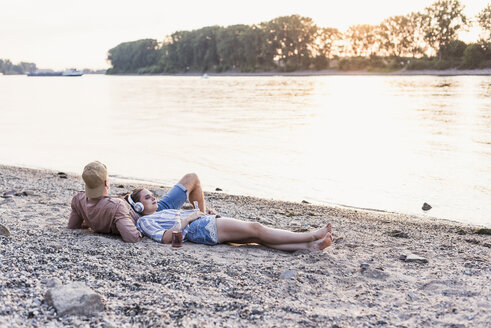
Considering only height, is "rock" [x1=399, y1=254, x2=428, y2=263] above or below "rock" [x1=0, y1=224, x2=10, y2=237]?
below

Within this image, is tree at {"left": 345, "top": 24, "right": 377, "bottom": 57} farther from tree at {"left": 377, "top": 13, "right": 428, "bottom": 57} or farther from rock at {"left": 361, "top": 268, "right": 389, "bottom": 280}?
rock at {"left": 361, "top": 268, "right": 389, "bottom": 280}

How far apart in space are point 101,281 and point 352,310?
2.17 meters

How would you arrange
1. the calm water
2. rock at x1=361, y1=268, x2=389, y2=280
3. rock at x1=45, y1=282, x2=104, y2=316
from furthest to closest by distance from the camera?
the calm water, rock at x1=361, y1=268, x2=389, y2=280, rock at x1=45, y1=282, x2=104, y2=316

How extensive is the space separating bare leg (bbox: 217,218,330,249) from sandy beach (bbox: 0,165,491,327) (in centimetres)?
14

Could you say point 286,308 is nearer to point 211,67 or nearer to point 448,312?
point 448,312

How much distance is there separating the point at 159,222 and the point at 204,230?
0.57m

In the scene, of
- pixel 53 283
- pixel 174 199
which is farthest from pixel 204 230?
pixel 53 283

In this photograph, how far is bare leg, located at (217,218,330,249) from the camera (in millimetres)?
5574

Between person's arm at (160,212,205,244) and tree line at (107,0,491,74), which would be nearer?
person's arm at (160,212,205,244)

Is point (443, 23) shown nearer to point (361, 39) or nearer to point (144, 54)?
point (361, 39)

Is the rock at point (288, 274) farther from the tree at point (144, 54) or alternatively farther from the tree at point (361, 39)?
the tree at point (144, 54)

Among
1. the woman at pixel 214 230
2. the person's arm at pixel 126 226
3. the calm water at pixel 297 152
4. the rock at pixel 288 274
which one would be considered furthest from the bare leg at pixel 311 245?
the calm water at pixel 297 152

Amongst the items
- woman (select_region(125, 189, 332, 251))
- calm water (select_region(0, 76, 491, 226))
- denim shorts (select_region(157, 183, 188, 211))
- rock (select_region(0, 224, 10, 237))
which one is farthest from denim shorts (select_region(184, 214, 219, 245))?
calm water (select_region(0, 76, 491, 226))

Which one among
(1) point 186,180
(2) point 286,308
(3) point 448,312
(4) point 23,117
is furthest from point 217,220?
(4) point 23,117
